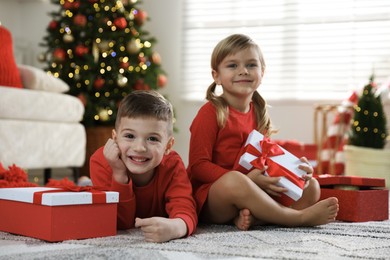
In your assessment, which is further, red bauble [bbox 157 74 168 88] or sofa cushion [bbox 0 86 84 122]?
red bauble [bbox 157 74 168 88]

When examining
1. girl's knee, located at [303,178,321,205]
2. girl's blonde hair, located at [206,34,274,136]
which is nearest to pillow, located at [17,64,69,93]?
girl's blonde hair, located at [206,34,274,136]

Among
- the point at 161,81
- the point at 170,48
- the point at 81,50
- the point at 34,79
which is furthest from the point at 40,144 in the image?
the point at 170,48

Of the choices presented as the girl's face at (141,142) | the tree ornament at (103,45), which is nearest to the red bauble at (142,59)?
the tree ornament at (103,45)

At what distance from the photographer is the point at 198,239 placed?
1419mm

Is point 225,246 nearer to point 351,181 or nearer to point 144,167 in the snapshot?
point 144,167

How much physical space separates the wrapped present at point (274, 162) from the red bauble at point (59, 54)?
2709 millimetres

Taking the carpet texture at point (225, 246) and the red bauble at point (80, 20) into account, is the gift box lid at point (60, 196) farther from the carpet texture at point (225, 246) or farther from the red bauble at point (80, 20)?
the red bauble at point (80, 20)

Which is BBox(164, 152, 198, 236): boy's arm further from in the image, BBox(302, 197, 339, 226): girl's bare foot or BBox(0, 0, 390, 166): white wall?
BBox(0, 0, 390, 166): white wall

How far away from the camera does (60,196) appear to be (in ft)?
4.41

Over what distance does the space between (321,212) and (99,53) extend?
9.46ft

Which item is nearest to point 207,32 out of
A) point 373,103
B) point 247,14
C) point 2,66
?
point 247,14

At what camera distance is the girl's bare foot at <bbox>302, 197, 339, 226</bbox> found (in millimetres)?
1604

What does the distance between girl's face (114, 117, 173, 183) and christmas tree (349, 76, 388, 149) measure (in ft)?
7.42

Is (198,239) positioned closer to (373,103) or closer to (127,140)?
(127,140)
